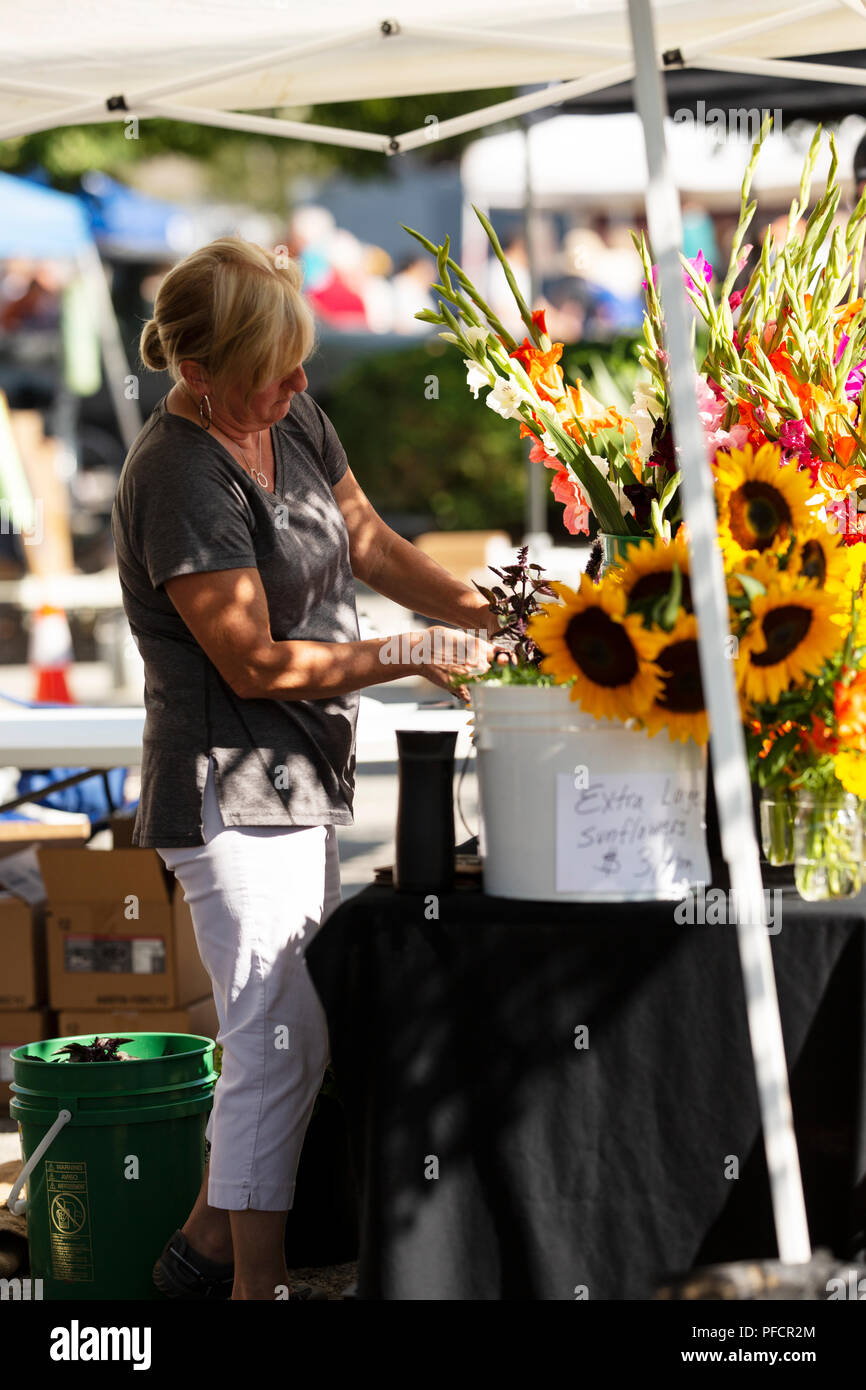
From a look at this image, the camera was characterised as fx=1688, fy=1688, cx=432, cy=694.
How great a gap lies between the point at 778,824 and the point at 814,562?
0.31 m

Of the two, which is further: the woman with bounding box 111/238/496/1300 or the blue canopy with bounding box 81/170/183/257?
the blue canopy with bounding box 81/170/183/257

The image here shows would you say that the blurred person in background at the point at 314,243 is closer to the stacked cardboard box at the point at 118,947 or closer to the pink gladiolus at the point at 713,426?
the stacked cardboard box at the point at 118,947

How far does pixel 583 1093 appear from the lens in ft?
6.27

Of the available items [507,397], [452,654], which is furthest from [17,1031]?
[507,397]

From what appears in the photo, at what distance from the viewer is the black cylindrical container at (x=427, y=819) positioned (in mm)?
1992

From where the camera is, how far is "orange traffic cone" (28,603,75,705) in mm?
7820

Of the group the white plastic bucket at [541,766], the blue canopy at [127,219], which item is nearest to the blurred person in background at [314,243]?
the blue canopy at [127,219]

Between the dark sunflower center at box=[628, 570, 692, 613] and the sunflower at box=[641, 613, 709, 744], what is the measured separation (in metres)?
0.03

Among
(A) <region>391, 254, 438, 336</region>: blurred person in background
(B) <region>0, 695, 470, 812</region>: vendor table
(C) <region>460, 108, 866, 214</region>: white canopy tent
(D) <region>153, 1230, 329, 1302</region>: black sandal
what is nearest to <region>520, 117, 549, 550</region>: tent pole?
(C) <region>460, 108, 866, 214</region>: white canopy tent

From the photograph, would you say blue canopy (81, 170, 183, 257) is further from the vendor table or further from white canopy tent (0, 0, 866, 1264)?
the vendor table

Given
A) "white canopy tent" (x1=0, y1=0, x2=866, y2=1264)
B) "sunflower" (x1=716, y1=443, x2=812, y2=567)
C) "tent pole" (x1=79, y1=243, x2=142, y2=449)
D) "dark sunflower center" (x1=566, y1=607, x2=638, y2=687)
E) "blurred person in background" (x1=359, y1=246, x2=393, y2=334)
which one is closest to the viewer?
"dark sunflower center" (x1=566, y1=607, x2=638, y2=687)
